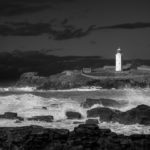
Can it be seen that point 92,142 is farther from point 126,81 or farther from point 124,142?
point 126,81

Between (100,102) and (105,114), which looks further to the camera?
(100,102)

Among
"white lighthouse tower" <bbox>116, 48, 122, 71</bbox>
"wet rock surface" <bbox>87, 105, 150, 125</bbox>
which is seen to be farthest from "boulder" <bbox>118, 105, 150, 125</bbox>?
"white lighthouse tower" <bbox>116, 48, 122, 71</bbox>

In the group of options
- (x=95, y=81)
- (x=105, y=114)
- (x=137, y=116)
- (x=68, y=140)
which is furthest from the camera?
(x=95, y=81)

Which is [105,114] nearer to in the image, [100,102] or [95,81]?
[100,102]

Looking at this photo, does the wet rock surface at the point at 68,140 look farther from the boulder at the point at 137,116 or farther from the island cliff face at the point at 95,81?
the island cliff face at the point at 95,81

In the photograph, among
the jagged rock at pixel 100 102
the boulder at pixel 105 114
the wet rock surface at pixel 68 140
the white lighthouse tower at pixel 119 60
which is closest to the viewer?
the wet rock surface at pixel 68 140

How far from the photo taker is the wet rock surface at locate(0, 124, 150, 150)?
1348 centimetres

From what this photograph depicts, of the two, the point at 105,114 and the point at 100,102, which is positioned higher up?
the point at 100,102

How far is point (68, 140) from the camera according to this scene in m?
14.1

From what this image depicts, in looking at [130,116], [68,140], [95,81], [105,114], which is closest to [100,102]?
[105,114]

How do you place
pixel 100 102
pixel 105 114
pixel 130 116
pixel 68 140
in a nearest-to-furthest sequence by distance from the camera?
pixel 68 140 → pixel 130 116 → pixel 105 114 → pixel 100 102

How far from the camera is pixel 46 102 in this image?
34469mm

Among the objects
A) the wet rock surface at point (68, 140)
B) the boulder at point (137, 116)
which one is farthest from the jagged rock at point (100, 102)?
the wet rock surface at point (68, 140)

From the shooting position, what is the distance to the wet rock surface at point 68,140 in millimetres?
13484
